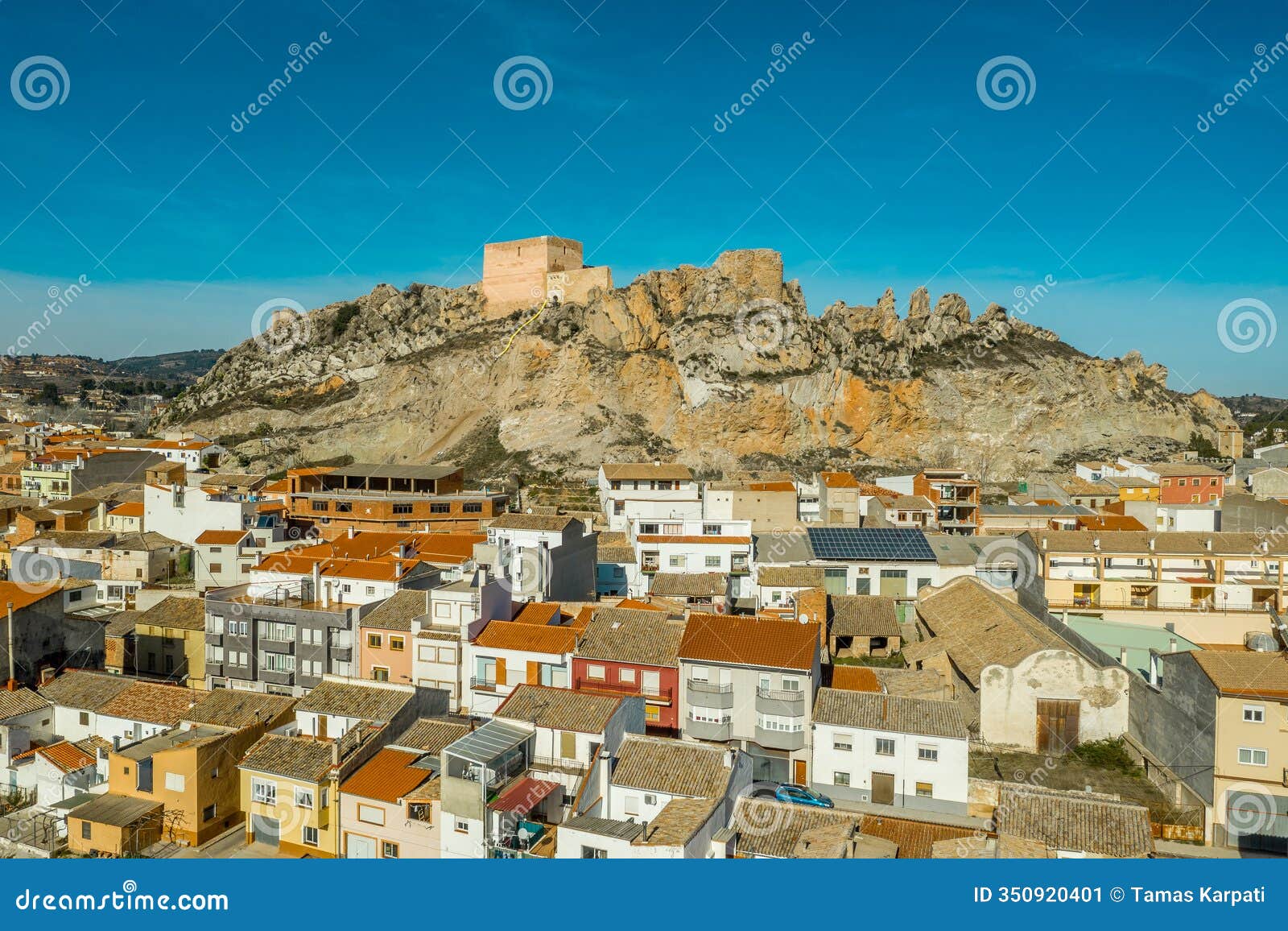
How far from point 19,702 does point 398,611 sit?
747 centimetres

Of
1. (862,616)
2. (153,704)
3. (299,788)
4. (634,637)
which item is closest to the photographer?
(299,788)

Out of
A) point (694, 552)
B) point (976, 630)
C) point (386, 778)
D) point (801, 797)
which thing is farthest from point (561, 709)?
point (694, 552)

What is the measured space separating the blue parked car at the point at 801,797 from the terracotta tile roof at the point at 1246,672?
6707 millimetres

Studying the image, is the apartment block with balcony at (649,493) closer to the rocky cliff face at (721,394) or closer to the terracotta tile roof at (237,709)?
the rocky cliff face at (721,394)

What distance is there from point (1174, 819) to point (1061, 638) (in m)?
5.75

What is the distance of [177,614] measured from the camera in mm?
22844

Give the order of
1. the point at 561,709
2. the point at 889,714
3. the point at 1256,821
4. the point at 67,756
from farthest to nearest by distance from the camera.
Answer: the point at 67,756 → the point at 889,714 → the point at 561,709 → the point at 1256,821

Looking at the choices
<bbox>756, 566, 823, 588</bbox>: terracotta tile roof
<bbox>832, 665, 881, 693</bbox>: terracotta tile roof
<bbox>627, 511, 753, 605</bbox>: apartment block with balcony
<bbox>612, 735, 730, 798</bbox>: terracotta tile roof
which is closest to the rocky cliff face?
<bbox>627, 511, 753, 605</bbox>: apartment block with balcony

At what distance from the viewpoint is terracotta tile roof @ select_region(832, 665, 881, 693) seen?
18.5 m

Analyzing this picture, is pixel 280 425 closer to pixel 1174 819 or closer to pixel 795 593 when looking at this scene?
→ pixel 795 593

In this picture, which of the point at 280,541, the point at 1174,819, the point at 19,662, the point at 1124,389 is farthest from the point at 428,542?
the point at 1124,389

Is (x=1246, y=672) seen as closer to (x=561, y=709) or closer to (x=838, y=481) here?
(x=561, y=709)

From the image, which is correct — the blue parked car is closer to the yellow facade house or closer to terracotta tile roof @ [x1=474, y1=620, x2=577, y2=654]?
terracotta tile roof @ [x1=474, y1=620, x2=577, y2=654]

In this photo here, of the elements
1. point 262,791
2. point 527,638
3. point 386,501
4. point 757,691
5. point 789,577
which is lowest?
point 262,791
